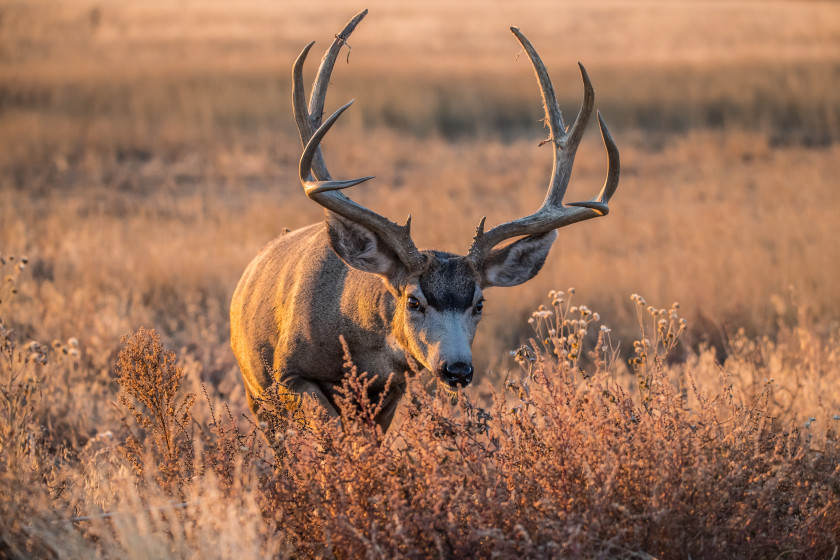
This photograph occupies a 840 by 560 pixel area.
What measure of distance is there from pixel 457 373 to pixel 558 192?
1423mm

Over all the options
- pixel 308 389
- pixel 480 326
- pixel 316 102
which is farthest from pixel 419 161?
pixel 308 389

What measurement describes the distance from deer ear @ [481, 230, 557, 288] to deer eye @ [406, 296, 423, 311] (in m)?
0.57

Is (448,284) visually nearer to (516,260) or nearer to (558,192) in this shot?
(516,260)

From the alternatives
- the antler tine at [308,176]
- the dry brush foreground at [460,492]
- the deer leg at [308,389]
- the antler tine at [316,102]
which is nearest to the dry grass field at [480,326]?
the dry brush foreground at [460,492]

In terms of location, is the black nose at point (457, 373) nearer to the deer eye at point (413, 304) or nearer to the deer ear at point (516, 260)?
the deer eye at point (413, 304)

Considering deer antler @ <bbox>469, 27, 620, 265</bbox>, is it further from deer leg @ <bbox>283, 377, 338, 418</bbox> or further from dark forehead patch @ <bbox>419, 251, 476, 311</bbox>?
deer leg @ <bbox>283, 377, 338, 418</bbox>

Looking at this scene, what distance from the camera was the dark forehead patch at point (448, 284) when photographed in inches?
196

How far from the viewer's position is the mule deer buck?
4973 millimetres

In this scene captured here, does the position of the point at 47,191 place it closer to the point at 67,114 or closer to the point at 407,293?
the point at 67,114

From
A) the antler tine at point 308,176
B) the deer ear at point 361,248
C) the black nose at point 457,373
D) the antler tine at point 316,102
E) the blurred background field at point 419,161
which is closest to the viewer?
the black nose at point 457,373

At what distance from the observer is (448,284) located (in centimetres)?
504

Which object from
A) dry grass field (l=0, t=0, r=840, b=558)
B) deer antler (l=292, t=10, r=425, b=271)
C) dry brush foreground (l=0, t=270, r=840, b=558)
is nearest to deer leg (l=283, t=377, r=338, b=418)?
dry grass field (l=0, t=0, r=840, b=558)

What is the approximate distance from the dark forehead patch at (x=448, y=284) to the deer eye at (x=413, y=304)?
0.06 meters

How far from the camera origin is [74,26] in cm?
3647
